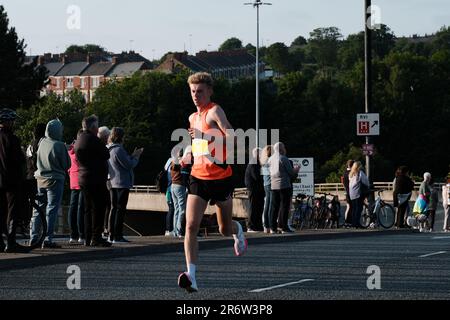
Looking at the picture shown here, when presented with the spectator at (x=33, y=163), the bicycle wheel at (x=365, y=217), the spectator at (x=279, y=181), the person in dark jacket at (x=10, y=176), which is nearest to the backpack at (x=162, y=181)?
the spectator at (x=279, y=181)

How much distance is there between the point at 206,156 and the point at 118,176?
28.6 feet

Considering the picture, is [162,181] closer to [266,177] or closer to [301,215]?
[266,177]

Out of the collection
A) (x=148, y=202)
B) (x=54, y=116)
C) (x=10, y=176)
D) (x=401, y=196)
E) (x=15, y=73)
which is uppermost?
(x=15, y=73)

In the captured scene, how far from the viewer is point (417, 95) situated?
A: 441 feet

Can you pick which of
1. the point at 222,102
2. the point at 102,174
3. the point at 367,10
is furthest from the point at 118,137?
the point at 222,102

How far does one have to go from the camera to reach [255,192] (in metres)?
26.2

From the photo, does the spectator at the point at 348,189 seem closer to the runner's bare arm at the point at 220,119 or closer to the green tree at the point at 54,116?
the runner's bare arm at the point at 220,119

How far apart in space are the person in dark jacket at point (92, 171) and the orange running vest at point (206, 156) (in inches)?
250

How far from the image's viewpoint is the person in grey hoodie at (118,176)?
20781 millimetres

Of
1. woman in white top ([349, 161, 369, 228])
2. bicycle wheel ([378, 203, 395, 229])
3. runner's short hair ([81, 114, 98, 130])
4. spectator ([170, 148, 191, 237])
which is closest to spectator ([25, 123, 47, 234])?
runner's short hair ([81, 114, 98, 130])

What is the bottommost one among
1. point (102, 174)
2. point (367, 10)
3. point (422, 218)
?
point (422, 218)

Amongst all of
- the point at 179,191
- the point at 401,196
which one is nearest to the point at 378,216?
the point at 401,196

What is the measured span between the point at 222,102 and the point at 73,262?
10819 cm
